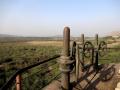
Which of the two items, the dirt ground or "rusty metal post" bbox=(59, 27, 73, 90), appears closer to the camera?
"rusty metal post" bbox=(59, 27, 73, 90)

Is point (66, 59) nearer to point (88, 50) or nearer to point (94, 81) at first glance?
point (94, 81)

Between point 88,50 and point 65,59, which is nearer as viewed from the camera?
point 65,59

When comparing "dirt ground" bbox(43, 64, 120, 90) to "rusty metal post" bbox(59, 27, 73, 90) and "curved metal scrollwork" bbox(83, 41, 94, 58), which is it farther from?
"curved metal scrollwork" bbox(83, 41, 94, 58)

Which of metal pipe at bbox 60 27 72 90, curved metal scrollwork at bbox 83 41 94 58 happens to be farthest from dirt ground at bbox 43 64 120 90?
curved metal scrollwork at bbox 83 41 94 58

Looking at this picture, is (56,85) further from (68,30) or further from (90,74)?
(90,74)

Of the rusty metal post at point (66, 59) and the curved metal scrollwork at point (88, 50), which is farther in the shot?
the curved metal scrollwork at point (88, 50)

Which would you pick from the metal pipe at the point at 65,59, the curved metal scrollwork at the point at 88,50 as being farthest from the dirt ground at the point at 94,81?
the curved metal scrollwork at the point at 88,50

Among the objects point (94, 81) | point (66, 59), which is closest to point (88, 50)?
point (94, 81)

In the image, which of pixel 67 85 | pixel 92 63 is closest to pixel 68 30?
pixel 67 85

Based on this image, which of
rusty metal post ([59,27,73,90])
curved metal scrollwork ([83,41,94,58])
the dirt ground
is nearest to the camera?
rusty metal post ([59,27,73,90])

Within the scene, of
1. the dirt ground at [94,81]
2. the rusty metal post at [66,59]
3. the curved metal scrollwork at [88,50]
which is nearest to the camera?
the rusty metal post at [66,59]

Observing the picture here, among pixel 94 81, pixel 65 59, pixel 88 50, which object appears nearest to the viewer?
pixel 65 59

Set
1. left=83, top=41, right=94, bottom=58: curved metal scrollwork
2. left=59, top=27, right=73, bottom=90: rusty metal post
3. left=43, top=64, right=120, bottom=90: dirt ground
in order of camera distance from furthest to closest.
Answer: left=83, top=41, right=94, bottom=58: curved metal scrollwork, left=43, top=64, right=120, bottom=90: dirt ground, left=59, top=27, right=73, bottom=90: rusty metal post

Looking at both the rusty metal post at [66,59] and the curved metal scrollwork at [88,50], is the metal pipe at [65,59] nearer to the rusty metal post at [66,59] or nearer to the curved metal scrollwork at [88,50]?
the rusty metal post at [66,59]
